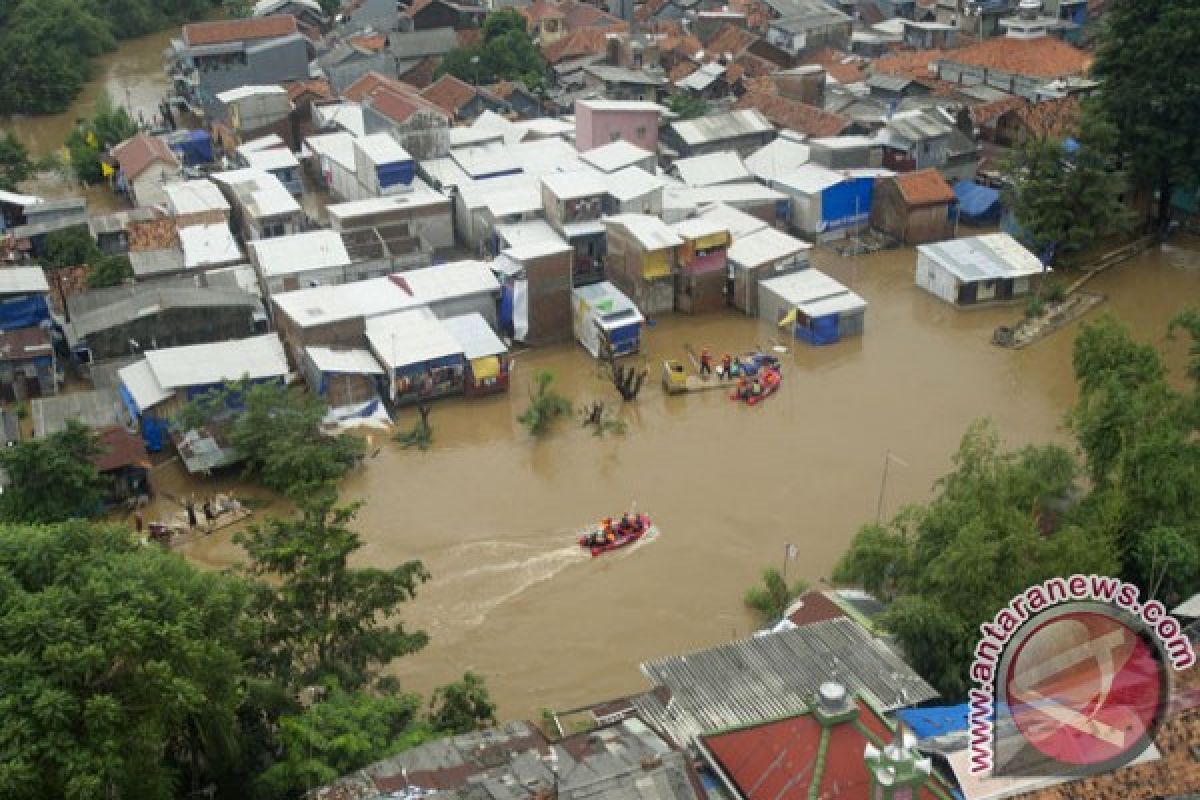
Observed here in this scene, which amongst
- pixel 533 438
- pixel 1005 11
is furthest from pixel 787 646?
pixel 1005 11

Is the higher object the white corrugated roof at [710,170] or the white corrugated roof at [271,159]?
the white corrugated roof at [271,159]

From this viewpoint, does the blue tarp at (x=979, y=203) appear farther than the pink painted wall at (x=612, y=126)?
No

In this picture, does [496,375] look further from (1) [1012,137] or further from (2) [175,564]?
(1) [1012,137]

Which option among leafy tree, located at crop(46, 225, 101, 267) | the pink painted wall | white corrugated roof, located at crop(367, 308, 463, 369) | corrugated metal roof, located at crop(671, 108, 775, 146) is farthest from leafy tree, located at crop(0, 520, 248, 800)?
corrugated metal roof, located at crop(671, 108, 775, 146)

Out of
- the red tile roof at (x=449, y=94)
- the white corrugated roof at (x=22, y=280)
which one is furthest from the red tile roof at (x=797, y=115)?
the white corrugated roof at (x=22, y=280)

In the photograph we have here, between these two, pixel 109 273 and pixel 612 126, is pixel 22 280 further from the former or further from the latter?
pixel 612 126

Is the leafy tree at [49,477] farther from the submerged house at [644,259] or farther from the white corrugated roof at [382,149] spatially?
the white corrugated roof at [382,149]
